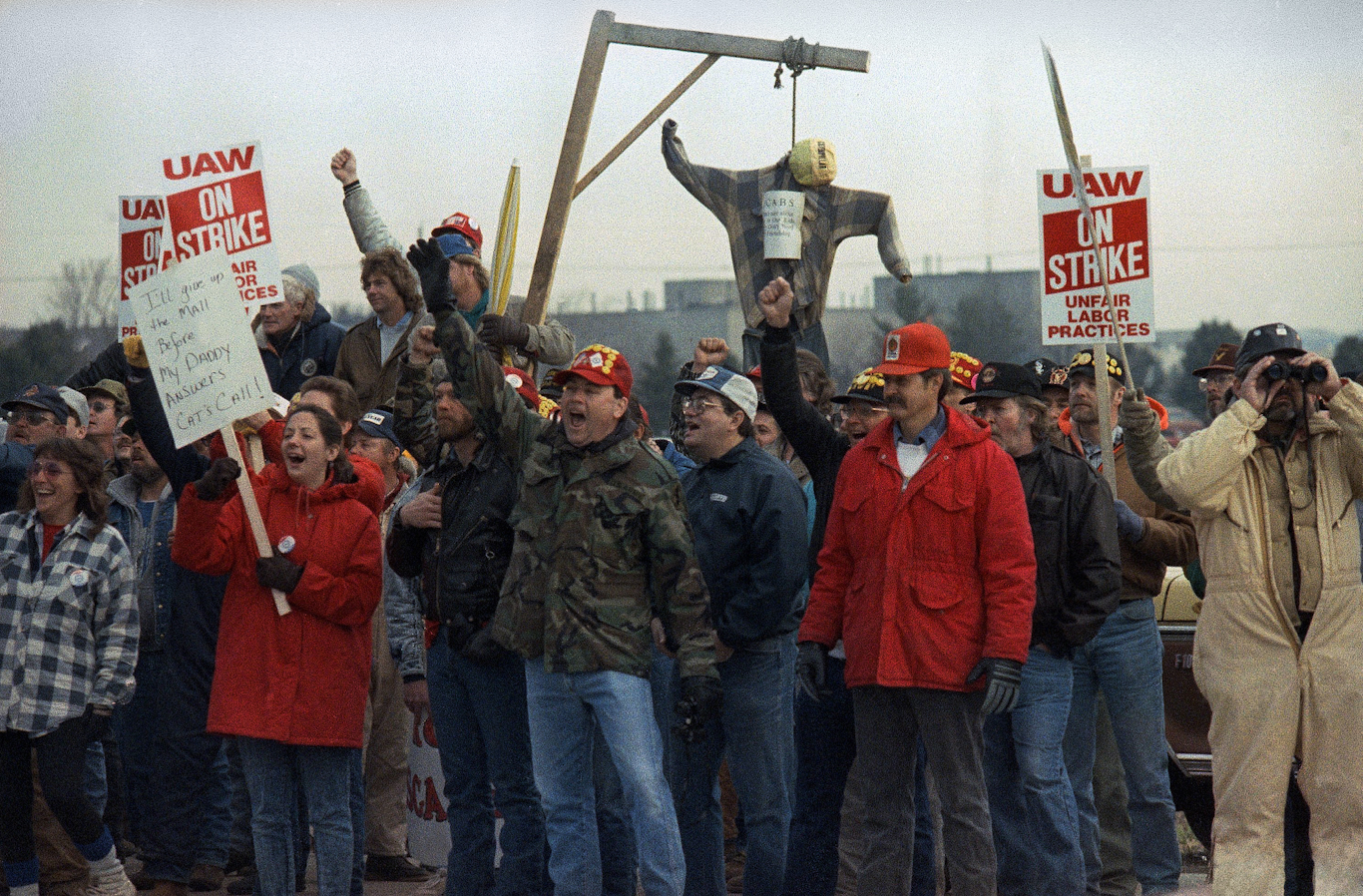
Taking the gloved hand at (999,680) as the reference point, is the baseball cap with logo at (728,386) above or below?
above

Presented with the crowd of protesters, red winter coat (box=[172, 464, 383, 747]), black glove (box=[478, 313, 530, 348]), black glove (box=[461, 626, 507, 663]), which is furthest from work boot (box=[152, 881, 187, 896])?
black glove (box=[478, 313, 530, 348])

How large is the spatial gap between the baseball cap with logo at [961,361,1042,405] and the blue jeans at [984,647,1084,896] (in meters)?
1.04

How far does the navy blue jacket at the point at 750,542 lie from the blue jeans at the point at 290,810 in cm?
156

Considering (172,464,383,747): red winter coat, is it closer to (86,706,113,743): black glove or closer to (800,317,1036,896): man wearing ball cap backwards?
(86,706,113,743): black glove

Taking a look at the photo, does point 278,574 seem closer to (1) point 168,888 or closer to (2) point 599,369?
(2) point 599,369

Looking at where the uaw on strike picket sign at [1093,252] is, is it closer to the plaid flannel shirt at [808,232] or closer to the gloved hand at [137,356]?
the plaid flannel shirt at [808,232]

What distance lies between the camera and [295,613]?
20.3 feet

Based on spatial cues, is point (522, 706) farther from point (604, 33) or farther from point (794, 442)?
point (604, 33)

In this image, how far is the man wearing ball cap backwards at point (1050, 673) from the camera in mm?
6281

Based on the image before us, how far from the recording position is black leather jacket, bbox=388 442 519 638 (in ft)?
19.2

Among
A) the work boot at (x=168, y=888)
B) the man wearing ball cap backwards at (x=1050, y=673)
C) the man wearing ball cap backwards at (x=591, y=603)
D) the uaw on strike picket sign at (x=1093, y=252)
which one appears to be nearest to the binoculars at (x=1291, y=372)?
the man wearing ball cap backwards at (x=1050, y=673)

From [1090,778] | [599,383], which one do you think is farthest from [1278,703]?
[599,383]

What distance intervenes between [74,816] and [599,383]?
9.22 feet

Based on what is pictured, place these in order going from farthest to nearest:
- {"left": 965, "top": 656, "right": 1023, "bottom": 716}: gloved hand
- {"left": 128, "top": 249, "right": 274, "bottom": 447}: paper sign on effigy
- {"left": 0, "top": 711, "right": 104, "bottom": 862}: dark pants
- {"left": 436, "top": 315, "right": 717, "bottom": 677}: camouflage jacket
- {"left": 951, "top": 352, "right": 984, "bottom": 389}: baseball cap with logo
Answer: {"left": 951, "top": 352, "right": 984, "bottom": 389}: baseball cap with logo
{"left": 0, "top": 711, "right": 104, "bottom": 862}: dark pants
{"left": 128, "top": 249, "right": 274, "bottom": 447}: paper sign on effigy
{"left": 436, "top": 315, "right": 717, "bottom": 677}: camouflage jacket
{"left": 965, "top": 656, "right": 1023, "bottom": 716}: gloved hand
